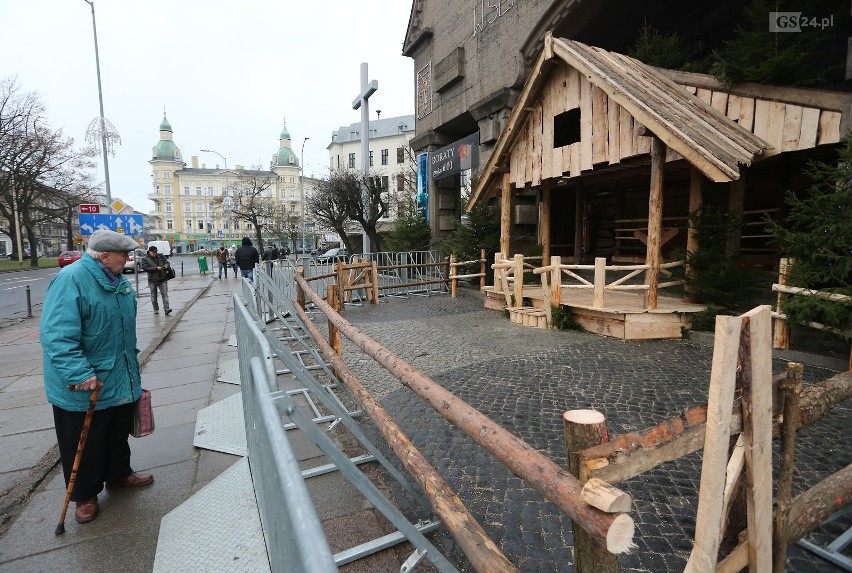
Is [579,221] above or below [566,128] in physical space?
below

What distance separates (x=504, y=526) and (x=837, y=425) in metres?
3.48

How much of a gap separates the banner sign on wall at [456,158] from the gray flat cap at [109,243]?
13.1 m

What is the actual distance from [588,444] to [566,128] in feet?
32.3

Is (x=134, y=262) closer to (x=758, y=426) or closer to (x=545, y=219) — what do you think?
(x=545, y=219)

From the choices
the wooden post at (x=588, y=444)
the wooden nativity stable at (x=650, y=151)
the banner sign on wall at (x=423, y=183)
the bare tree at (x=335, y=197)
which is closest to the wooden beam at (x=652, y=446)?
the wooden post at (x=588, y=444)

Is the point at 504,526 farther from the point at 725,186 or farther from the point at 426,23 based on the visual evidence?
the point at 426,23

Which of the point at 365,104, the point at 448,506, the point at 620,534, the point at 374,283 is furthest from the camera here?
the point at 365,104

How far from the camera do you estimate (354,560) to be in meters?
2.47

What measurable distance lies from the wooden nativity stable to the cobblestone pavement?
3.10ft

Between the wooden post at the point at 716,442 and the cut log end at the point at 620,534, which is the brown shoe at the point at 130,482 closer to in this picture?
the cut log end at the point at 620,534

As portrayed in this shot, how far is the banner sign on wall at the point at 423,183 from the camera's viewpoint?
740 inches

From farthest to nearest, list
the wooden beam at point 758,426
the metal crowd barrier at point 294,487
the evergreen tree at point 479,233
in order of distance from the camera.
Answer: the evergreen tree at point 479,233, the wooden beam at point 758,426, the metal crowd barrier at point 294,487

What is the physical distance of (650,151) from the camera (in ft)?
23.2

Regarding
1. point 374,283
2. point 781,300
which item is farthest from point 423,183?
point 781,300
